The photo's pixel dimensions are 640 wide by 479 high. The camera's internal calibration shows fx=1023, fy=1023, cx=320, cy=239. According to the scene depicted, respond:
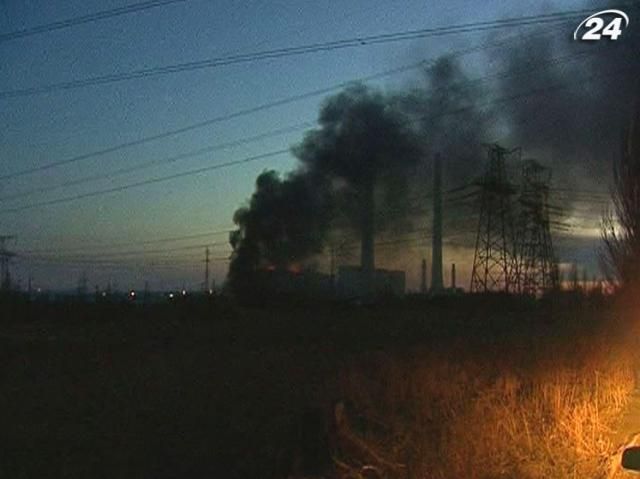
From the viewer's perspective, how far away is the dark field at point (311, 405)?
1260 centimetres

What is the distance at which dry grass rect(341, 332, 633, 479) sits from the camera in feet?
40.2

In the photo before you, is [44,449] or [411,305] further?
[411,305]

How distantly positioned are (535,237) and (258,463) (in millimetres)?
56366

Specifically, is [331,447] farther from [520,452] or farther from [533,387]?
[533,387]

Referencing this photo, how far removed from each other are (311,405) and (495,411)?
3.09 m

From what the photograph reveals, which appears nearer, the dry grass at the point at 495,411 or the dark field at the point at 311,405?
the dry grass at the point at 495,411

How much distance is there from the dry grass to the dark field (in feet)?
0.14

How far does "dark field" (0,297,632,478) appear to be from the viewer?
496 inches

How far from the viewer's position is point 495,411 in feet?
50.0

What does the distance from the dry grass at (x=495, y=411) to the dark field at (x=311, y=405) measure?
0.14 feet

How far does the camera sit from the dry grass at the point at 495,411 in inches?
483

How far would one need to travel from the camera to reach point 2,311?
58375 millimetres

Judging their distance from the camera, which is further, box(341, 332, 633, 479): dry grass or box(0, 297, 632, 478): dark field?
box(0, 297, 632, 478): dark field

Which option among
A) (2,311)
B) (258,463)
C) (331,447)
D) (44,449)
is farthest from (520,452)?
(2,311)
